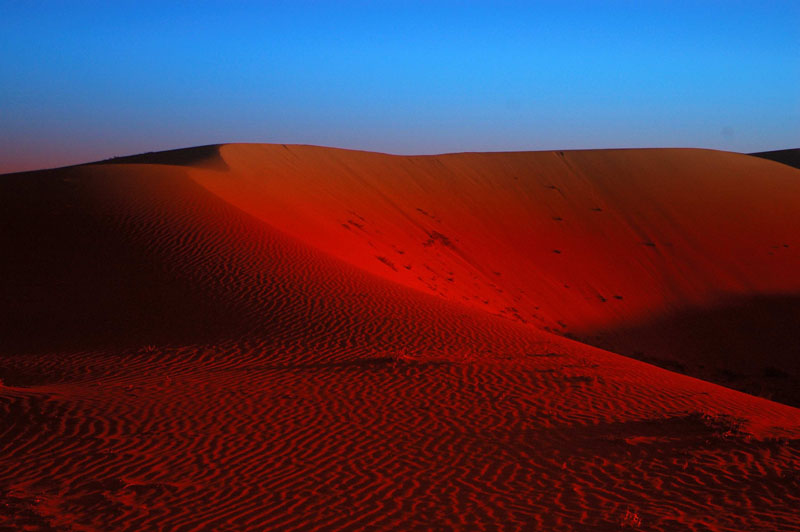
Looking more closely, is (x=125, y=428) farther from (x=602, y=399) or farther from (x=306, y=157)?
(x=306, y=157)

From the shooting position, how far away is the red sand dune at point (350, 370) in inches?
245

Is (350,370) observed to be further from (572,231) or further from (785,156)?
(785,156)

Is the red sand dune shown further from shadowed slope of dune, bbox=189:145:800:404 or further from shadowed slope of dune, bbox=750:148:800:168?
shadowed slope of dune, bbox=750:148:800:168

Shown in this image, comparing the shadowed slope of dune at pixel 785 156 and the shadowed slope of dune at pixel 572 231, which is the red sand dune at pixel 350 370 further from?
the shadowed slope of dune at pixel 785 156

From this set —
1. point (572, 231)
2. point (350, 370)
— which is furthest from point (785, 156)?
point (350, 370)

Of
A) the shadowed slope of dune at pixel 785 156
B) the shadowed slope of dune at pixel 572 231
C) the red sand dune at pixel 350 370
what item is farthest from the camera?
the shadowed slope of dune at pixel 785 156

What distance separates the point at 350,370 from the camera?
10516mm

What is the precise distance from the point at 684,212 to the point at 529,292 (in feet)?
55.2

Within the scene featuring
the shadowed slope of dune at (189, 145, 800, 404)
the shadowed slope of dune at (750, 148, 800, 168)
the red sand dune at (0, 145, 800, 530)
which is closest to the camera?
the red sand dune at (0, 145, 800, 530)

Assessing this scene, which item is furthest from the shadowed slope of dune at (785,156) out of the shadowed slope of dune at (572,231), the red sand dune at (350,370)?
the red sand dune at (350,370)

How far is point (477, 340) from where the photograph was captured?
12734 millimetres

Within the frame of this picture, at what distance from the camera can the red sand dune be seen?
20.4 feet

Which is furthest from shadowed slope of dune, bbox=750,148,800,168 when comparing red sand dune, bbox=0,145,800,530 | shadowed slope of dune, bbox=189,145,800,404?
red sand dune, bbox=0,145,800,530

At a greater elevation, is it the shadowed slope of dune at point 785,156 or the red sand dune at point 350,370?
the shadowed slope of dune at point 785,156
